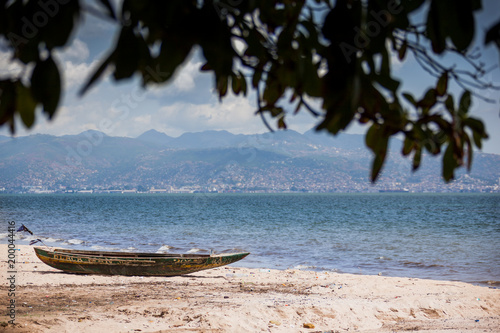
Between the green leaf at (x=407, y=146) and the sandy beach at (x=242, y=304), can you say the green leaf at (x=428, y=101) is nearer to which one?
the green leaf at (x=407, y=146)

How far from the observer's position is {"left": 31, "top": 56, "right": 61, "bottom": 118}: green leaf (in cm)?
91

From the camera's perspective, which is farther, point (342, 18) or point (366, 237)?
point (366, 237)

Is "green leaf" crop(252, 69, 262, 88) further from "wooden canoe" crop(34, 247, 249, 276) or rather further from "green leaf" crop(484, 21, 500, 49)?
"wooden canoe" crop(34, 247, 249, 276)

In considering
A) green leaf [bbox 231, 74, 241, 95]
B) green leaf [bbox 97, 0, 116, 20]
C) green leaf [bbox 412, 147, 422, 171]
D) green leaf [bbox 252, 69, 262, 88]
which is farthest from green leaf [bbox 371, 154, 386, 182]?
green leaf [bbox 231, 74, 241, 95]

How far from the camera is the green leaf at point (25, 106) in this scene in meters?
1.07

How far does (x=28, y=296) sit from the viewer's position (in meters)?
9.09

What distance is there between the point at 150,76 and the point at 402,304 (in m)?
9.44

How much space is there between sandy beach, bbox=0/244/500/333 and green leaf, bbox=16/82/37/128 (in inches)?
246

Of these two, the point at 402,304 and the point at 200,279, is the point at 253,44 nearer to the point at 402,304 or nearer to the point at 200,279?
the point at 402,304

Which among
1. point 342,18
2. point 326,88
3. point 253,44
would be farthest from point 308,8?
point 326,88

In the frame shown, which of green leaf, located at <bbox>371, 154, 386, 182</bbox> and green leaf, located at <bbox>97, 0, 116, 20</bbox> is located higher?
green leaf, located at <bbox>97, 0, 116, 20</bbox>

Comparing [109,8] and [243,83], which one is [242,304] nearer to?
[243,83]

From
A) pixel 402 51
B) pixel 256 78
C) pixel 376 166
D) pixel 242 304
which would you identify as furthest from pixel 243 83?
pixel 242 304

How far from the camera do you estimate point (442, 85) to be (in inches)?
68.6
